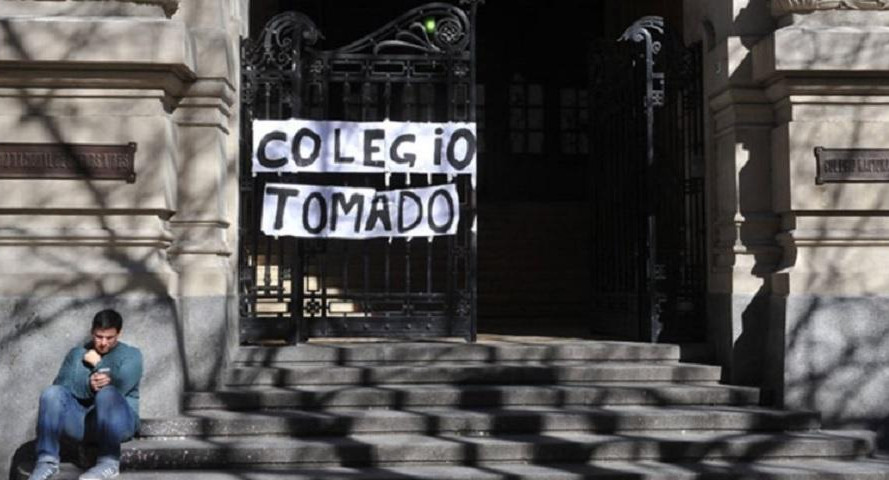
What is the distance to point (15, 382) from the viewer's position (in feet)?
27.5

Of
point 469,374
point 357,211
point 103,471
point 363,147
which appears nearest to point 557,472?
point 469,374

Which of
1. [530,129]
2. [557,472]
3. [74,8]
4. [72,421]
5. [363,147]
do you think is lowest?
[557,472]

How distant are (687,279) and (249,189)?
418 cm

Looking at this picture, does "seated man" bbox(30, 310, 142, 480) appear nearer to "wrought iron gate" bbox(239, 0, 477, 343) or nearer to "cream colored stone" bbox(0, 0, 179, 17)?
"wrought iron gate" bbox(239, 0, 477, 343)

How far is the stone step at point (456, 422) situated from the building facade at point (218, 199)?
0.36 metres

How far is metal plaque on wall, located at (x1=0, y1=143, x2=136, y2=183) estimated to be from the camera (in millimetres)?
8508

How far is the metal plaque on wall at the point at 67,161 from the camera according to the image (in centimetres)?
851

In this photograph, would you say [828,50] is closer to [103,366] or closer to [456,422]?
[456,422]

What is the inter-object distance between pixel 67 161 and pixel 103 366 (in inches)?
68.5

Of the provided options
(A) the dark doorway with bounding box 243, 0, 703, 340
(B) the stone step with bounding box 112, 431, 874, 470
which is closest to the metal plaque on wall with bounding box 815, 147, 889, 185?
(B) the stone step with bounding box 112, 431, 874, 470

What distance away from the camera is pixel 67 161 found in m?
8.55

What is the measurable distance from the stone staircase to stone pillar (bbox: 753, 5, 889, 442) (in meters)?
0.47

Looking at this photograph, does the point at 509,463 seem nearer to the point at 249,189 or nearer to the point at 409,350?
the point at 409,350

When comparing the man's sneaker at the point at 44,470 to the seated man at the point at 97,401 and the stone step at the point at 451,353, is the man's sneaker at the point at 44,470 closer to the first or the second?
Answer: the seated man at the point at 97,401
